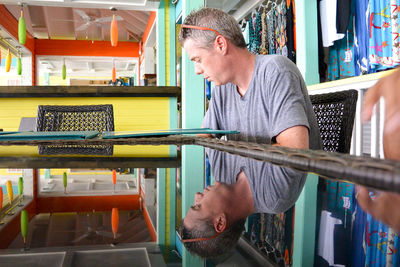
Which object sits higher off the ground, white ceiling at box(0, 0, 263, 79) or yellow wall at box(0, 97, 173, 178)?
white ceiling at box(0, 0, 263, 79)

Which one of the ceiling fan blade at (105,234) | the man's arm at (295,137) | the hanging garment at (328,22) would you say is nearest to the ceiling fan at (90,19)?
the hanging garment at (328,22)

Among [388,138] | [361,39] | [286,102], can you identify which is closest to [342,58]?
[361,39]

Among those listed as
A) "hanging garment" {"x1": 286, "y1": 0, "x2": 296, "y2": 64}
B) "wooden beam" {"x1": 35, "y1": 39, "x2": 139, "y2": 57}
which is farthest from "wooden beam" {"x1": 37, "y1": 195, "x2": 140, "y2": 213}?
"wooden beam" {"x1": 35, "y1": 39, "x2": 139, "y2": 57}

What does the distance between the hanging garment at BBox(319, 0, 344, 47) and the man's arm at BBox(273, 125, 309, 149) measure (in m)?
2.18

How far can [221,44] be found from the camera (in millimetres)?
1481

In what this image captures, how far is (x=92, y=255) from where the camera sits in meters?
0.21

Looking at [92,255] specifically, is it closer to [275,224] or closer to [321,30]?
[275,224]

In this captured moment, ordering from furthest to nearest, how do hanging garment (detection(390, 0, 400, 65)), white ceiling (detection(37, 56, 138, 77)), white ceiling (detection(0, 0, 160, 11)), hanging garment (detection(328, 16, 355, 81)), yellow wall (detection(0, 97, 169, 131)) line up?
white ceiling (detection(37, 56, 138, 77)), white ceiling (detection(0, 0, 160, 11)), yellow wall (detection(0, 97, 169, 131)), hanging garment (detection(328, 16, 355, 81)), hanging garment (detection(390, 0, 400, 65))

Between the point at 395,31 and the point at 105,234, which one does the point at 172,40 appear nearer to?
the point at 395,31

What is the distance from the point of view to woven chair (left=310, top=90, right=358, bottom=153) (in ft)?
3.81

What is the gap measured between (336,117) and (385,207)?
110 cm

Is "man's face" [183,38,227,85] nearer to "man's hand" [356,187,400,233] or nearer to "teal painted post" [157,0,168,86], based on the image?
"man's hand" [356,187,400,233]

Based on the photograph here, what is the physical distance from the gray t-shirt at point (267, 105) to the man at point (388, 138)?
696 mm

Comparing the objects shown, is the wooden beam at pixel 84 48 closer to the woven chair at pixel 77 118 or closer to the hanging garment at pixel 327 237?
the woven chair at pixel 77 118
